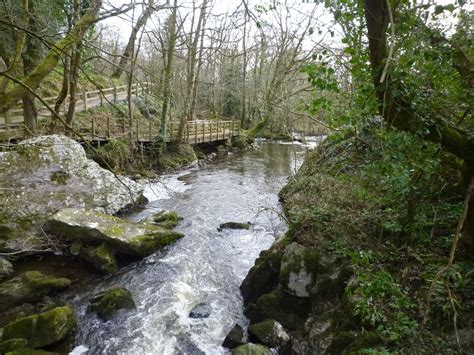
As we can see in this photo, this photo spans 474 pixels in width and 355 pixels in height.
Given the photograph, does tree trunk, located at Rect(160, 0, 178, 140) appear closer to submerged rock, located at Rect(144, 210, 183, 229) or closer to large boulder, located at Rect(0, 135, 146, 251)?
large boulder, located at Rect(0, 135, 146, 251)

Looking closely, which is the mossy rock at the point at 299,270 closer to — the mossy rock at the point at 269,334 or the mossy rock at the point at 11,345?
the mossy rock at the point at 269,334

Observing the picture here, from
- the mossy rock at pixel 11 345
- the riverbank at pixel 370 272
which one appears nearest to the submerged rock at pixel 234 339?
the riverbank at pixel 370 272

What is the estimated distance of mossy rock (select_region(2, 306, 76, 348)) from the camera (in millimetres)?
4434

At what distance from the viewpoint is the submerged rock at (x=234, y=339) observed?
4.68 meters

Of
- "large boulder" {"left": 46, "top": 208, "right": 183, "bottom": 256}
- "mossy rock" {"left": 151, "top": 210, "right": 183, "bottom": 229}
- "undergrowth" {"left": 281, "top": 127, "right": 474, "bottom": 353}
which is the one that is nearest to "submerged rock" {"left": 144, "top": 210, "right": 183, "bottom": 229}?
"mossy rock" {"left": 151, "top": 210, "right": 183, "bottom": 229}

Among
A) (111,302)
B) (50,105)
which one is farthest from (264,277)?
(50,105)

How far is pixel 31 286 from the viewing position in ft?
18.5

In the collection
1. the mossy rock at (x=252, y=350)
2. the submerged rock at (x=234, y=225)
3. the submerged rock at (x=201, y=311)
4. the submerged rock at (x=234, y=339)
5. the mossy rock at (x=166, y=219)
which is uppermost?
the mossy rock at (x=166, y=219)

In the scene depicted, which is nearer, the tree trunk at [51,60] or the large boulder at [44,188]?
the tree trunk at [51,60]

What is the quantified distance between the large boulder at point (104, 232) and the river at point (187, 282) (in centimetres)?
35

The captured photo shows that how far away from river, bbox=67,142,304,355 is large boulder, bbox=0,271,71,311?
0.35m

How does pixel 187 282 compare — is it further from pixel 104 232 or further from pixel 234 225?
pixel 234 225

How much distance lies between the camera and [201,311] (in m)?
5.55

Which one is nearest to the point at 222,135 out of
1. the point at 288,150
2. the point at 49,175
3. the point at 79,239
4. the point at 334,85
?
the point at 288,150
